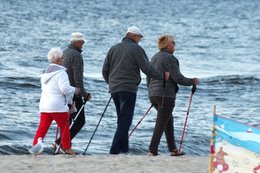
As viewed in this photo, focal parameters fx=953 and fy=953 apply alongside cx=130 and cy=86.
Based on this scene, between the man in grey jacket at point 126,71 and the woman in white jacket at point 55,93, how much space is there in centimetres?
59

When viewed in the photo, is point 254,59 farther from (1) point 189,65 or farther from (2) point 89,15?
(2) point 89,15

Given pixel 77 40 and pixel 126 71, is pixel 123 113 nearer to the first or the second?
pixel 126 71

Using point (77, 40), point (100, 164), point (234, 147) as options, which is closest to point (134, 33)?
point (77, 40)

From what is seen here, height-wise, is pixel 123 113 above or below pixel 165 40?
below

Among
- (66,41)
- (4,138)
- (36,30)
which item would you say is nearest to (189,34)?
(36,30)

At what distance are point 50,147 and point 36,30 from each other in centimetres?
3939

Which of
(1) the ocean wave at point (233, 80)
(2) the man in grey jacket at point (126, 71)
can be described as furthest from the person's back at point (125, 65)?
(1) the ocean wave at point (233, 80)

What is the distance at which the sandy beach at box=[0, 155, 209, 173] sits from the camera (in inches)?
467

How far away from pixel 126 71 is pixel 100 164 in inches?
54.9

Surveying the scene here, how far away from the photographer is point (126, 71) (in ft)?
42.3

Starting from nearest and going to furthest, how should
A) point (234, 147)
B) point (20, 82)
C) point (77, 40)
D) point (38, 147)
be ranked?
point (234, 147) < point (38, 147) < point (77, 40) < point (20, 82)

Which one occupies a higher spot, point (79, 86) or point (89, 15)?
point (79, 86)

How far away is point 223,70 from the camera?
3556cm

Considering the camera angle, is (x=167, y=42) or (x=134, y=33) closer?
(x=134, y=33)
